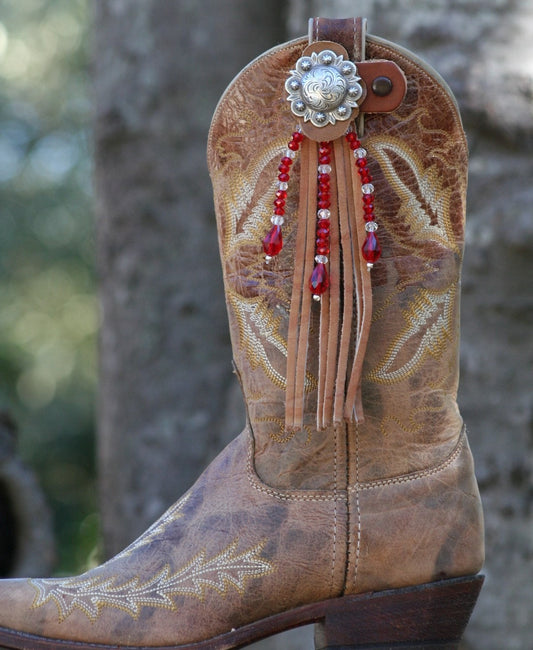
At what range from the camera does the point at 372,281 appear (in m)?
1.26

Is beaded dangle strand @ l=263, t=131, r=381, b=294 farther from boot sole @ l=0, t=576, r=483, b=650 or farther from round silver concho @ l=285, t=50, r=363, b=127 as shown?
boot sole @ l=0, t=576, r=483, b=650

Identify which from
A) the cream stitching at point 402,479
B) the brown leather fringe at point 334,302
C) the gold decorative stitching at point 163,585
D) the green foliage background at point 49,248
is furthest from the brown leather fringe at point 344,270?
the green foliage background at point 49,248

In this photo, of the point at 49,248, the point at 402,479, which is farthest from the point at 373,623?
the point at 49,248

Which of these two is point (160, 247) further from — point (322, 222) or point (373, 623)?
point (373, 623)

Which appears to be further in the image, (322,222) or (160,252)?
(160,252)

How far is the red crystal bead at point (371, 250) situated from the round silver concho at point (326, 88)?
0.52ft

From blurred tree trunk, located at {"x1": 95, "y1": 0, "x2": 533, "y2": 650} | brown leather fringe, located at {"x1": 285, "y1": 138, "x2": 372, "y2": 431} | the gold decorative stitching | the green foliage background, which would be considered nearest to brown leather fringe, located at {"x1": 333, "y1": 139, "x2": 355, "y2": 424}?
brown leather fringe, located at {"x1": 285, "y1": 138, "x2": 372, "y2": 431}

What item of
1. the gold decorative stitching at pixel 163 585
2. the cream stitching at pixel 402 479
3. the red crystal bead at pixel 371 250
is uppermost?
the red crystal bead at pixel 371 250

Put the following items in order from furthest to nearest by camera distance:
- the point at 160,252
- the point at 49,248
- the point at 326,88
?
the point at 49,248
the point at 160,252
the point at 326,88

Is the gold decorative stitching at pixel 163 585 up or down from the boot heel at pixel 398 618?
up

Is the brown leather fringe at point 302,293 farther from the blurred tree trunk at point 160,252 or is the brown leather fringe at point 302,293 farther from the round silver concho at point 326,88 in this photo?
the blurred tree trunk at point 160,252

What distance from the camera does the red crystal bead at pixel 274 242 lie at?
1221 mm

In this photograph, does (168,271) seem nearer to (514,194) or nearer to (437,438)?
(514,194)

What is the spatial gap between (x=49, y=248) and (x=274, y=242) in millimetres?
8011
